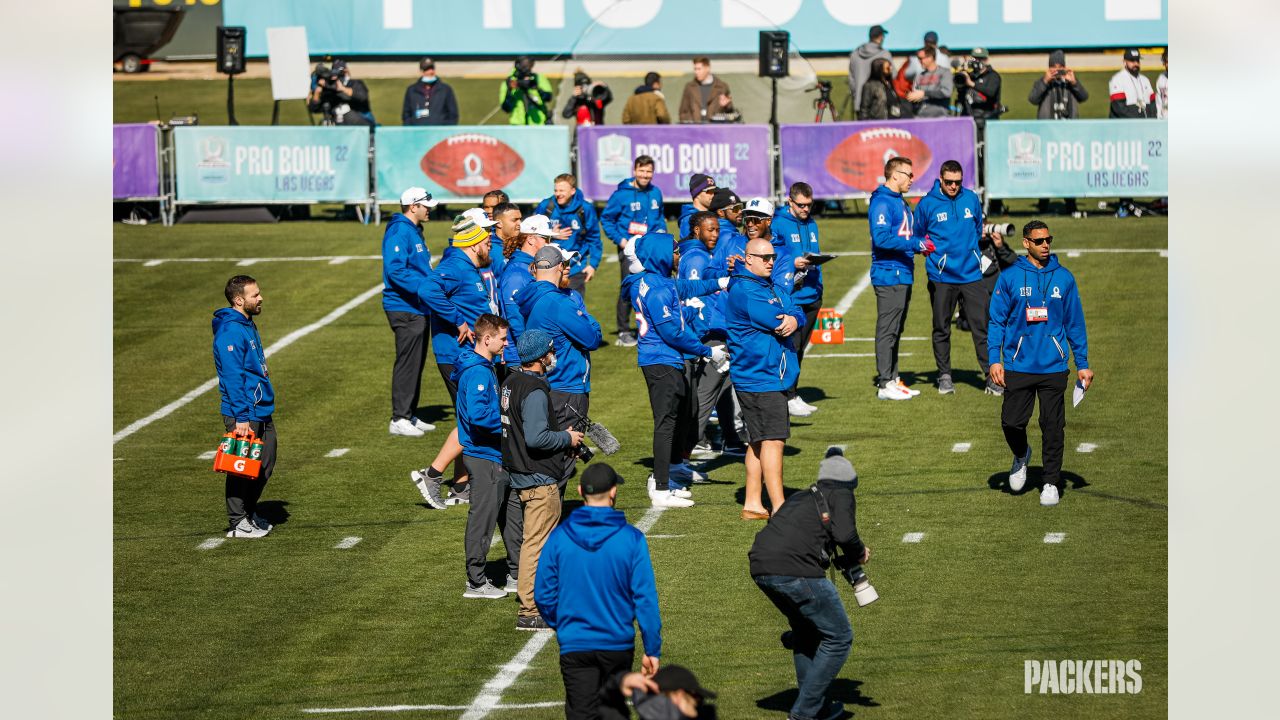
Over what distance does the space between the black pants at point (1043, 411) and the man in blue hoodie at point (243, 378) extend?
569 centimetres

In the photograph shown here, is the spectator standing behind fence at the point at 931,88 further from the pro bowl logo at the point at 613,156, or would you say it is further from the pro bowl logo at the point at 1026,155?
the pro bowl logo at the point at 613,156

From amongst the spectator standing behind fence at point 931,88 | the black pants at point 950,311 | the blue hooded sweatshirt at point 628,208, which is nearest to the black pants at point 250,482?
the blue hooded sweatshirt at point 628,208

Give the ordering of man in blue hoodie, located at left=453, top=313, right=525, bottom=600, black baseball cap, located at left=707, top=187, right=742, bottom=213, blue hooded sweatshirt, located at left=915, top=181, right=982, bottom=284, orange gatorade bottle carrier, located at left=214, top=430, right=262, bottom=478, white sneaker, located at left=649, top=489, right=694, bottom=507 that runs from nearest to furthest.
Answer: man in blue hoodie, located at left=453, top=313, right=525, bottom=600
orange gatorade bottle carrier, located at left=214, top=430, right=262, bottom=478
white sneaker, located at left=649, top=489, right=694, bottom=507
black baseball cap, located at left=707, top=187, right=742, bottom=213
blue hooded sweatshirt, located at left=915, top=181, right=982, bottom=284

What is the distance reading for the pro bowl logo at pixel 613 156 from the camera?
90.7ft

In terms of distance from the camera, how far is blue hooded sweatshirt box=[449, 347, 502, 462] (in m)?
11.9

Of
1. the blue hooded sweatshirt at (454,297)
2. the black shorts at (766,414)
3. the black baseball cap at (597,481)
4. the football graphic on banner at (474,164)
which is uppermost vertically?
the football graphic on banner at (474,164)

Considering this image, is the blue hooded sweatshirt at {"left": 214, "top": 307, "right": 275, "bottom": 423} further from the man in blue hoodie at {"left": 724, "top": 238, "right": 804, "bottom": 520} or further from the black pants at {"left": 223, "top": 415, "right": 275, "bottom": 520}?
the man in blue hoodie at {"left": 724, "top": 238, "right": 804, "bottom": 520}

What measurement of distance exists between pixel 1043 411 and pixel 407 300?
19.5 feet

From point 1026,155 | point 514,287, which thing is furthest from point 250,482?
point 1026,155

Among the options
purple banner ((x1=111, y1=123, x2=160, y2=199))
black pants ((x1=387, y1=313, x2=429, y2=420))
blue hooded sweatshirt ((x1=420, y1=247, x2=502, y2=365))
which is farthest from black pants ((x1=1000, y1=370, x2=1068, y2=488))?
purple banner ((x1=111, y1=123, x2=160, y2=199))

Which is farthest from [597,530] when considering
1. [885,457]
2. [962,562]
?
[885,457]

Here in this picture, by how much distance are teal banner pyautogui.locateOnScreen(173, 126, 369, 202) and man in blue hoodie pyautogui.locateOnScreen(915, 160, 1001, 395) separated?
12301mm

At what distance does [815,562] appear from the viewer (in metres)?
9.80

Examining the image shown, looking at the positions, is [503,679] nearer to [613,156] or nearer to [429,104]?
[613,156]
